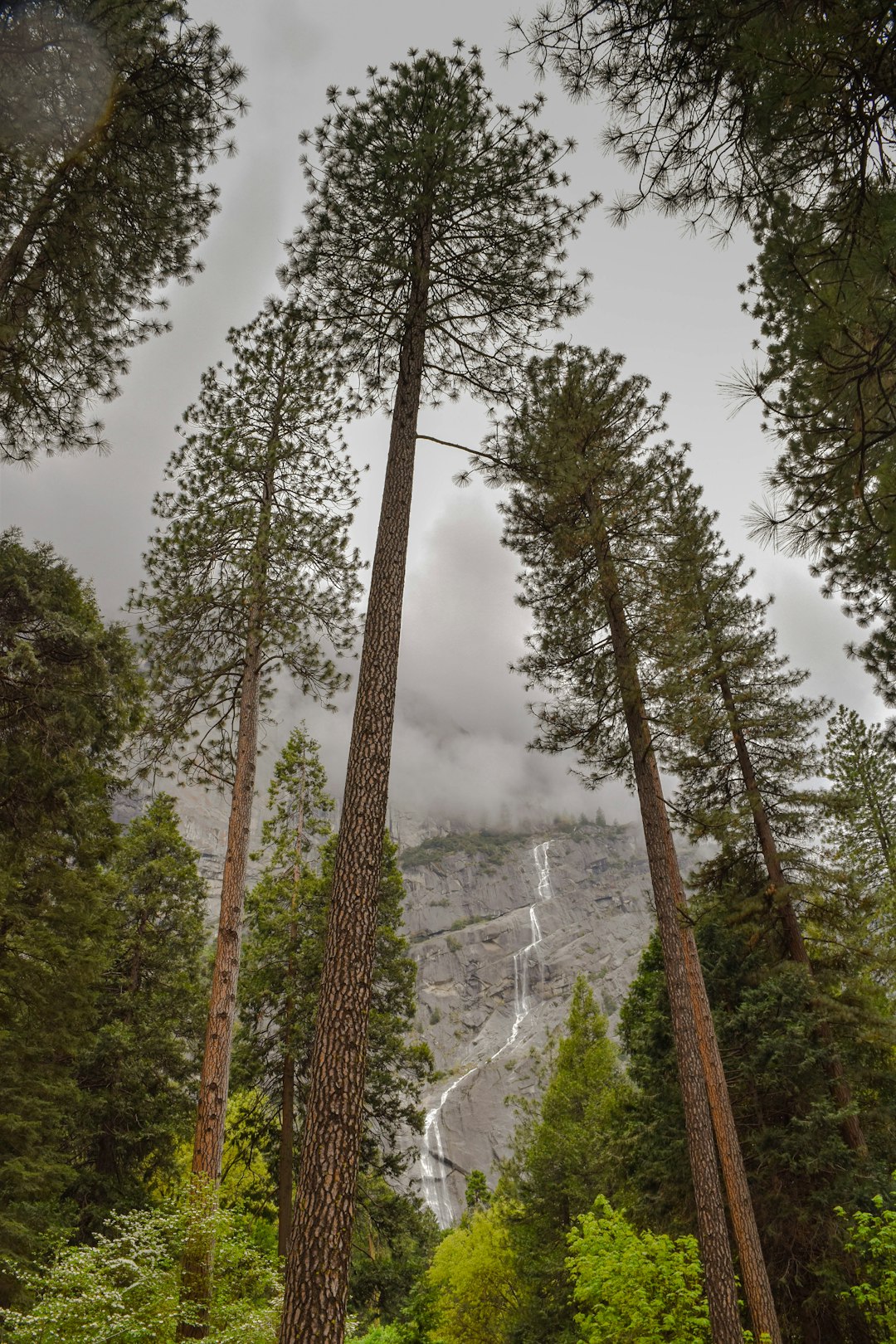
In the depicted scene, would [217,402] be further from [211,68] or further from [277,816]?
[277,816]

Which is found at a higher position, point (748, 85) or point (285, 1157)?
point (748, 85)

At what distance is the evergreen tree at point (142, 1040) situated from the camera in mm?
11353

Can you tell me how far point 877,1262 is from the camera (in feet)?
27.0

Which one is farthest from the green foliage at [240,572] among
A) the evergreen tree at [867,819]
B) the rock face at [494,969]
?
the rock face at [494,969]

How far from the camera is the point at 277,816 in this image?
46.0ft

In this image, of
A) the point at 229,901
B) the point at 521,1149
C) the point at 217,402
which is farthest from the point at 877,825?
the point at 217,402

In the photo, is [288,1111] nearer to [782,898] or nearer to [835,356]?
[782,898]

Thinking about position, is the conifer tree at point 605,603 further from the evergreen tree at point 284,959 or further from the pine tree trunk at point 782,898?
the evergreen tree at point 284,959

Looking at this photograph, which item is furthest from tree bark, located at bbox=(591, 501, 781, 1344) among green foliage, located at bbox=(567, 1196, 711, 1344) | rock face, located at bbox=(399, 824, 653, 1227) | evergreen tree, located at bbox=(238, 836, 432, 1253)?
rock face, located at bbox=(399, 824, 653, 1227)

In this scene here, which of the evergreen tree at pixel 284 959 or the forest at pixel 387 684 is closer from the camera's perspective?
the forest at pixel 387 684

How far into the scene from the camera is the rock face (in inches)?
3563

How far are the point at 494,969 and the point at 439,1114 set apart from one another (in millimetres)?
44710

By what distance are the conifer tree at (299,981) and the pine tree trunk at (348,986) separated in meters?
7.91

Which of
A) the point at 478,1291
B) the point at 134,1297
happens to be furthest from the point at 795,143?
the point at 478,1291
